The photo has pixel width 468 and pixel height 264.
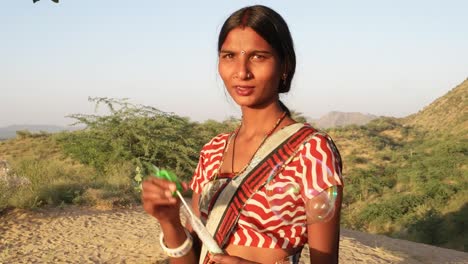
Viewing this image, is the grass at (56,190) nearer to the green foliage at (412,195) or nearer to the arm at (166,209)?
the green foliage at (412,195)

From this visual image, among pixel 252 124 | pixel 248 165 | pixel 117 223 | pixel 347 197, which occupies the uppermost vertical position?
pixel 252 124

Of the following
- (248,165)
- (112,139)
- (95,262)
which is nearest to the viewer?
(248,165)

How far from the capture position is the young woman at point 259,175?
131cm

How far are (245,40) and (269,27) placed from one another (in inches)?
3.3

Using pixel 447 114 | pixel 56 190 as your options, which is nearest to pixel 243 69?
pixel 56 190

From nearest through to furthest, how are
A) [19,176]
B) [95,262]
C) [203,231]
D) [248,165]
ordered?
[203,231] → [248,165] → [95,262] → [19,176]

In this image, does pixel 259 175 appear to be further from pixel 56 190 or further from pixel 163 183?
pixel 56 190

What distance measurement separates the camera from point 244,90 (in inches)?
59.7

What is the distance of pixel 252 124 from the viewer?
162cm

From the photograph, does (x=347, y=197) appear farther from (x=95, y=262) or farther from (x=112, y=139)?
(x=95, y=262)

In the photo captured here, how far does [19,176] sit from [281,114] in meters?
9.64

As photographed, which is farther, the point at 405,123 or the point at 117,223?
the point at 405,123

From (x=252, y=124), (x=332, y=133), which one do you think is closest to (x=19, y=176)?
(x=252, y=124)

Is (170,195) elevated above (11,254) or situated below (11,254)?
above
